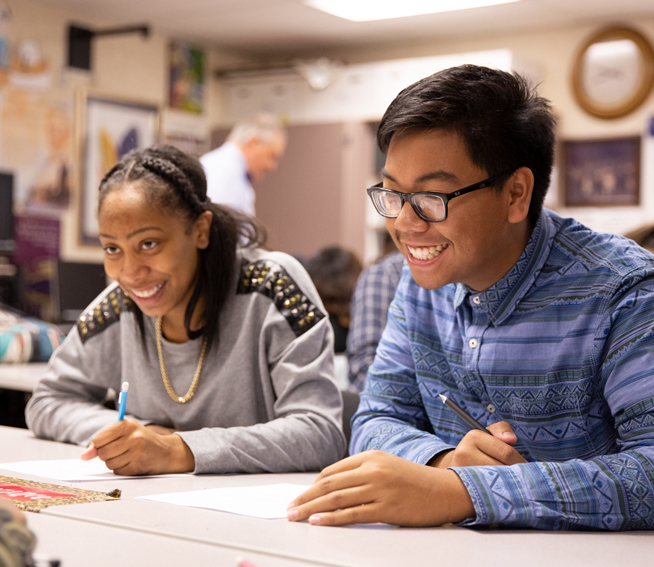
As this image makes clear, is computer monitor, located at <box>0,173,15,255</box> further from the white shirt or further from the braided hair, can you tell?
the braided hair

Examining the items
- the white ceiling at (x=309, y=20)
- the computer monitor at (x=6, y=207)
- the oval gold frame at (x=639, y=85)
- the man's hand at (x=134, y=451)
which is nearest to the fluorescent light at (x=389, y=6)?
the white ceiling at (x=309, y=20)

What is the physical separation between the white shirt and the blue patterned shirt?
2982 millimetres

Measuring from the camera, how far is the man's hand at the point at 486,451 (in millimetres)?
1186

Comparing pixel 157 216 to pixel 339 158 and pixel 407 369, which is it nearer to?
pixel 407 369

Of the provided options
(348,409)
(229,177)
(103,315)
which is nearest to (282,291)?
(348,409)

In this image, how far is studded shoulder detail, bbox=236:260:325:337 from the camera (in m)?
1.71

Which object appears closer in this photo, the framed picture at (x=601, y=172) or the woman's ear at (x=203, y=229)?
the woman's ear at (x=203, y=229)

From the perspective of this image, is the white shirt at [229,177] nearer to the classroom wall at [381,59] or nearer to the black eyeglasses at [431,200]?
the classroom wall at [381,59]

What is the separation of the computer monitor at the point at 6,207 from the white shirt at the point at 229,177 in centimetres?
110

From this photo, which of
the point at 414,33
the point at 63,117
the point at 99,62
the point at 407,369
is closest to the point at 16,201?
the point at 63,117

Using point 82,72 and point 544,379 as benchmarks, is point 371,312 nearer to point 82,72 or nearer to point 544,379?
point 544,379

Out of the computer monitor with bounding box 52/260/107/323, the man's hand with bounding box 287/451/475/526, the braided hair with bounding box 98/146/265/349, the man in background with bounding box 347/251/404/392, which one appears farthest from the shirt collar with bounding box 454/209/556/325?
the computer monitor with bounding box 52/260/107/323

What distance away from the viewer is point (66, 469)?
1.43 metres

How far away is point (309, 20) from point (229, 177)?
146 cm
